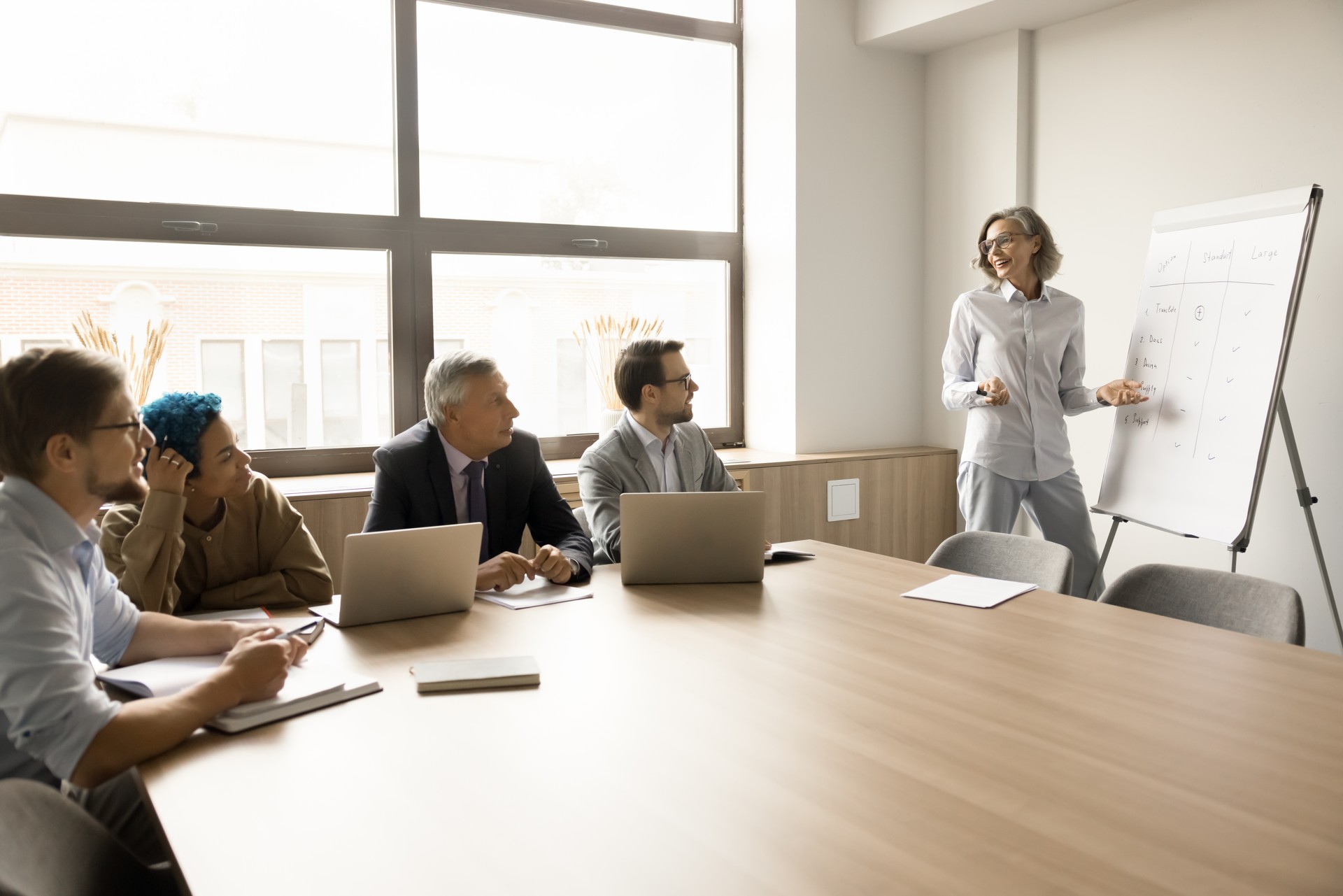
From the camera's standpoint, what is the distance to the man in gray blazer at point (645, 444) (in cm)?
307

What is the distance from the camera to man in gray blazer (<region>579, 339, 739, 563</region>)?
307 centimetres

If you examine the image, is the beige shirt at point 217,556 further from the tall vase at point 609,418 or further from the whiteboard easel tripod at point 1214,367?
the whiteboard easel tripod at point 1214,367

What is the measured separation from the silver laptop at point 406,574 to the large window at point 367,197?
2.04 meters

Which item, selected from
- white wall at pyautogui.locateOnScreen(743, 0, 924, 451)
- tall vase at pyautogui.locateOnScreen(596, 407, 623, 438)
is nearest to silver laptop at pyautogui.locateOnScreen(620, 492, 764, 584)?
tall vase at pyautogui.locateOnScreen(596, 407, 623, 438)

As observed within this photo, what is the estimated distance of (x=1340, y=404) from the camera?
357 cm

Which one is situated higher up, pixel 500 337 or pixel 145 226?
pixel 145 226

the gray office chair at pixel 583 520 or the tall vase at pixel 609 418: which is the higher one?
the tall vase at pixel 609 418

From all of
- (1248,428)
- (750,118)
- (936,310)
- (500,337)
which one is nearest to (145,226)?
(500,337)

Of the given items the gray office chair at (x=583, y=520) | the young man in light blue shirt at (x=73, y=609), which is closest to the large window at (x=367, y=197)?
the gray office chair at (x=583, y=520)

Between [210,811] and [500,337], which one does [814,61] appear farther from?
[210,811]

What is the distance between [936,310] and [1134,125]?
4.03ft

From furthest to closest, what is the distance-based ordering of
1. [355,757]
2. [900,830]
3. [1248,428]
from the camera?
[1248,428] → [355,757] → [900,830]

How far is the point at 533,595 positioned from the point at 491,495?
498 millimetres

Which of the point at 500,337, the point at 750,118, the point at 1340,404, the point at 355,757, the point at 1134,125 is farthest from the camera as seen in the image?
the point at 750,118
